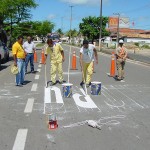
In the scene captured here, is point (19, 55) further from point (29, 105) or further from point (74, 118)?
point (74, 118)

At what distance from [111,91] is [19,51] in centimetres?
336

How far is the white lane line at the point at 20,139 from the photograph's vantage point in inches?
219

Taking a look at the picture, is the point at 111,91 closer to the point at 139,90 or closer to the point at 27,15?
the point at 139,90

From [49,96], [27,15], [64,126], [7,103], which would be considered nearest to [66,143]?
[64,126]

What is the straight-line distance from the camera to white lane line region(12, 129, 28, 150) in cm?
555

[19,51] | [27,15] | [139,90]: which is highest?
[27,15]

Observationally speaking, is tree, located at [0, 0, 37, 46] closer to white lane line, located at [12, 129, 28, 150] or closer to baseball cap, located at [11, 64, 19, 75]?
baseball cap, located at [11, 64, 19, 75]

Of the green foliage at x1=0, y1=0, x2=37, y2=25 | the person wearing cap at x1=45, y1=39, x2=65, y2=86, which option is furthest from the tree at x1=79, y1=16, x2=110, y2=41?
the person wearing cap at x1=45, y1=39, x2=65, y2=86

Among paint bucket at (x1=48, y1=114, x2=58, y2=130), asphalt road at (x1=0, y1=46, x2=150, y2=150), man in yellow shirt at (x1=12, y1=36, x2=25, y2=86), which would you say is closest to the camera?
asphalt road at (x1=0, y1=46, x2=150, y2=150)

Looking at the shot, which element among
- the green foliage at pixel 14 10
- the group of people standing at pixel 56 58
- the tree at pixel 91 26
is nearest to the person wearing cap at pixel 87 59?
the group of people standing at pixel 56 58

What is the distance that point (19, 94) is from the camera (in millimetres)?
10539

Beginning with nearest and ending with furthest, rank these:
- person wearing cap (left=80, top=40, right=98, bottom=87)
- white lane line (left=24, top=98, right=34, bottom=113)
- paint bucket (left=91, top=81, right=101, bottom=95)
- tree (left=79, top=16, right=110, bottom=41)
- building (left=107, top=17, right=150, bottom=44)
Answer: white lane line (left=24, top=98, right=34, bottom=113) → paint bucket (left=91, top=81, right=101, bottom=95) → person wearing cap (left=80, top=40, right=98, bottom=87) → tree (left=79, top=16, right=110, bottom=41) → building (left=107, top=17, right=150, bottom=44)

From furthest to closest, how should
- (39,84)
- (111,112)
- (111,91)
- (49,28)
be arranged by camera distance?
(49,28) → (39,84) → (111,91) → (111,112)

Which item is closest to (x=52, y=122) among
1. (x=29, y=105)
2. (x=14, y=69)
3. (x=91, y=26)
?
(x=29, y=105)
